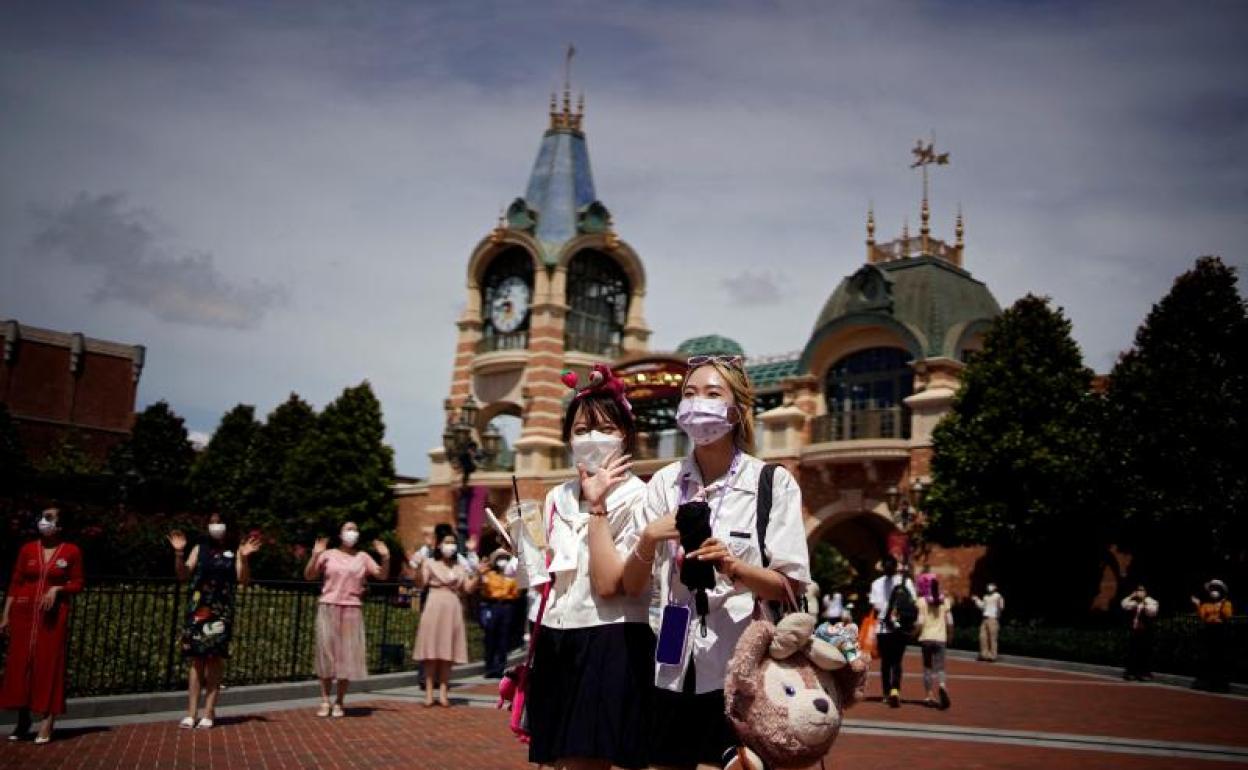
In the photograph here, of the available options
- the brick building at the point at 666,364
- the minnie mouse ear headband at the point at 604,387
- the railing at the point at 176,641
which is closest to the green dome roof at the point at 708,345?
the brick building at the point at 666,364

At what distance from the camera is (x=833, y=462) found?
95.4 ft

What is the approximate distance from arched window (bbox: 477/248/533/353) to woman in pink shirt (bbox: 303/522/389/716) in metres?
30.4

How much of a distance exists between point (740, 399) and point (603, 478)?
25.2 inches

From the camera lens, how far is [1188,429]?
832 inches

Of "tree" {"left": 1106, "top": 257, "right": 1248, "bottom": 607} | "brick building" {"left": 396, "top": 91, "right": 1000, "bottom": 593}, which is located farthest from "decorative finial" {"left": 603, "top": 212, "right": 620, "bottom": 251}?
"tree" {"left": 1106, "top": 257, "right": 1248, "bottom": 607}

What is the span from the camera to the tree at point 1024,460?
24.5 m

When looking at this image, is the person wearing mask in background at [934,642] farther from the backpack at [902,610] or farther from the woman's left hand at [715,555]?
the woman's left hand at [715,555]

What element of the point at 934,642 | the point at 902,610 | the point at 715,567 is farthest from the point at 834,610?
the point at 715,567

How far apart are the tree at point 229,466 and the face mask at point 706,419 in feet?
147

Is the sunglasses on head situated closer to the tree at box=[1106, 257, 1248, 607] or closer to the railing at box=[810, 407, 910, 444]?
the tree at box=[1106, 257, 1248, 607]

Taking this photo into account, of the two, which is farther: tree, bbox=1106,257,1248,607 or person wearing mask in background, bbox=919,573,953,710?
tree, bbox=1106,257,1248,607

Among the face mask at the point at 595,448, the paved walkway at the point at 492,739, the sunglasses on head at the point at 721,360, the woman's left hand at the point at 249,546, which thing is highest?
the sunglasses on head at the point at 721,360

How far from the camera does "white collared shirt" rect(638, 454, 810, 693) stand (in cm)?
387

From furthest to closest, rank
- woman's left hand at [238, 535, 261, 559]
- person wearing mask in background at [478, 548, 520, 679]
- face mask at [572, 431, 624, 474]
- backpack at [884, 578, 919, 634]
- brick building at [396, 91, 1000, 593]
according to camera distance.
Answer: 1. brick building at [396, 91, 1000, 593]
2. person wearing mask in background at [478, 548, 520, 679]
3. backpack at [884, 578, 919, 634]
4. woman's left hand at [238, 535, 261, 559]
5. face mask at [572, 431, 624, 474]
